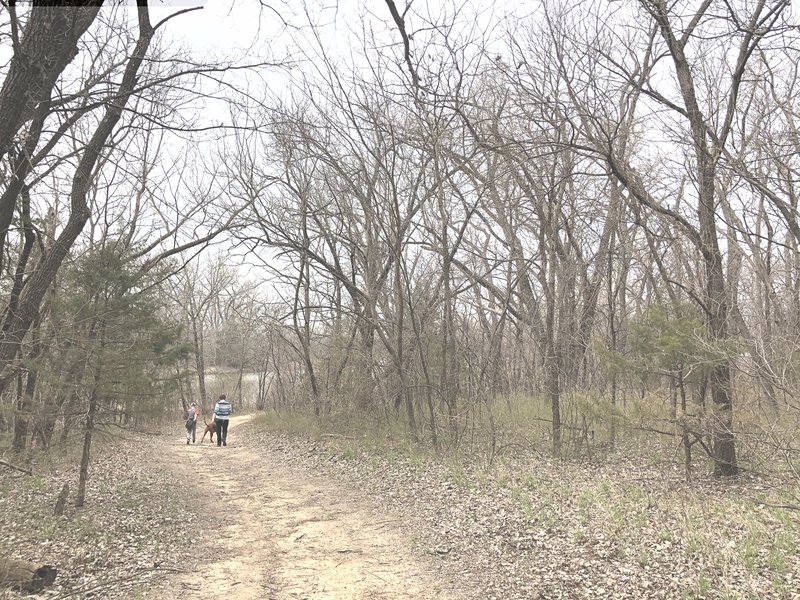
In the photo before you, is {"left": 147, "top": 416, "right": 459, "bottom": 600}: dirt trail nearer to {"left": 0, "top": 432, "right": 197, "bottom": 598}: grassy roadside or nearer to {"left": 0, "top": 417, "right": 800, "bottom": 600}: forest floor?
{"left": 0, "top": 417, "right": 800, "bottom": 600}: forest floor

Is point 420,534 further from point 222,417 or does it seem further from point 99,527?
point 222,417

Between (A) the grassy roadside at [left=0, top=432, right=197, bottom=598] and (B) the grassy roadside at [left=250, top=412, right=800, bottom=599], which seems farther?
→ (A) the grassy roadside at [left=0, top=432, right=197, bottom=598]

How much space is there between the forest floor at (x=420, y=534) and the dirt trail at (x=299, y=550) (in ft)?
0.09

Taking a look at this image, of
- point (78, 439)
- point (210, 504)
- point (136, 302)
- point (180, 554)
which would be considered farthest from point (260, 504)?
point (136, 302)

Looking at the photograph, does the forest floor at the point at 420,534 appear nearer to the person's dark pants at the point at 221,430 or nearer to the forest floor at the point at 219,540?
the forest floor at the point at 219,540

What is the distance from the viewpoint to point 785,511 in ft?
20.5

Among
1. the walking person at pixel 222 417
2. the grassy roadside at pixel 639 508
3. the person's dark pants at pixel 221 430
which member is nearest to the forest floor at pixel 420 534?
the grassy roadside at pixel 639 508

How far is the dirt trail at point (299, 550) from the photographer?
5488mm

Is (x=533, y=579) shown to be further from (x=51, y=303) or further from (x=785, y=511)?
(x=51, y=303)

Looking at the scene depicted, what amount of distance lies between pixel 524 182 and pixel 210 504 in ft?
28.1

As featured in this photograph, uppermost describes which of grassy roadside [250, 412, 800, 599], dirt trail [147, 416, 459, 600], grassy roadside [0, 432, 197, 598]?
grassy roadside [250, 412, 800, 599]

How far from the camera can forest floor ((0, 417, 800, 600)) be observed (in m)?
5.24

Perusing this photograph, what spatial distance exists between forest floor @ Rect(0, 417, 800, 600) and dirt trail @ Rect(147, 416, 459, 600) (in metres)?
0.03

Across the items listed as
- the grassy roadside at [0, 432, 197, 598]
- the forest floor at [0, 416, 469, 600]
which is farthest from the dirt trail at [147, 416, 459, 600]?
the grassy roadside at [0, 432, 197, 598]
